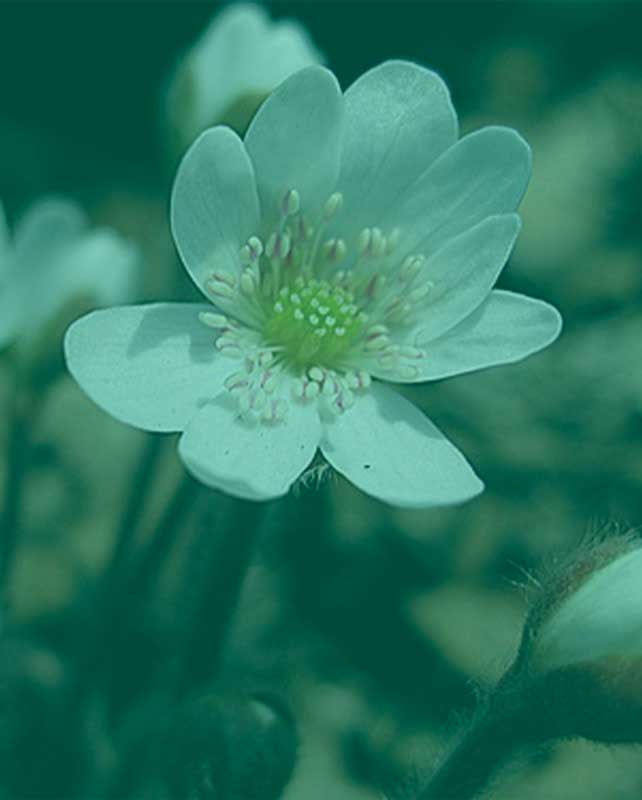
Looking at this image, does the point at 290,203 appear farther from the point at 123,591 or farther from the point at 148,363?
the point at 123,591

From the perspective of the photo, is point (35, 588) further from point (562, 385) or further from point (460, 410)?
point (562, 385)

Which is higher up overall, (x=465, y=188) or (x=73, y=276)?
(x=465, y=188)

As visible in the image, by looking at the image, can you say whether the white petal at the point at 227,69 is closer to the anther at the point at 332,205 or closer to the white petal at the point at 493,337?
the anther at the point at 332,205

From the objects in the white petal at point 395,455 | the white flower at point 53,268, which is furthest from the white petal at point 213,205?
the white flower at point 53,268

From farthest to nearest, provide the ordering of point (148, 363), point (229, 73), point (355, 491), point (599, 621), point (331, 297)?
1. point (355, 491)
2. point (229, 73)
3. point (331, 297)
4. point (148, 363)
5. point (599, 621)

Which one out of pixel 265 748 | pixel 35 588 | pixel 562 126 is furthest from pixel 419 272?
pixel 562 126

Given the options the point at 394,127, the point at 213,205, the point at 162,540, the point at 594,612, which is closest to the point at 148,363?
the point at 213,205
